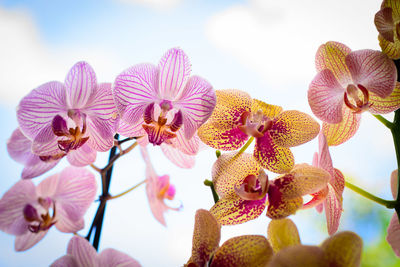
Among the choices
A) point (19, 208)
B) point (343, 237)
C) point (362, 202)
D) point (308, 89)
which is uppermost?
point (308, 89)

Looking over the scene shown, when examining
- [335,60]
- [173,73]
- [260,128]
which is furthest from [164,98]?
[335,60]

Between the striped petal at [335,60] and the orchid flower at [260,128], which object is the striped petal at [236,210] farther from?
the striped petal at [335,60]

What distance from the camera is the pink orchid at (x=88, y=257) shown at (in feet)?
1.77

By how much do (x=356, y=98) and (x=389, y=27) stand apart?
11 cm

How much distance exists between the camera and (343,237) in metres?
0.36

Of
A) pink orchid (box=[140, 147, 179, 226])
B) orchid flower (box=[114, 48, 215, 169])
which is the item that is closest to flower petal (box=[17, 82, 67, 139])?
orchid flower (box=[114, 48, 215, 169])

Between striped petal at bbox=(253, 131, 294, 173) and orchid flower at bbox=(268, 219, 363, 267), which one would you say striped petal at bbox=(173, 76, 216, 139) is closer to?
striped petal at bbox=(253, 131, 294, 173)

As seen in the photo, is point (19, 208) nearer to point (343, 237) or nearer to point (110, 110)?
point (110, 110)

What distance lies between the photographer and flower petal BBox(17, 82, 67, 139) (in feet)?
1.71

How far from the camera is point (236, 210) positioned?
Result: 0.47 metres

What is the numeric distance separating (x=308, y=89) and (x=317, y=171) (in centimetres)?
11

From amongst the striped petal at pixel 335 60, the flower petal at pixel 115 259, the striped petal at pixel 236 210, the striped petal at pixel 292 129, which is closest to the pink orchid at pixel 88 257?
the flower petal at pixel 115 259

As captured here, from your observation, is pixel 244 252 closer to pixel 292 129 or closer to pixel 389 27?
pixel 292 129

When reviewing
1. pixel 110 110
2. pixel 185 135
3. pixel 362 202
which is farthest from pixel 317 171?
pixel 362 202
